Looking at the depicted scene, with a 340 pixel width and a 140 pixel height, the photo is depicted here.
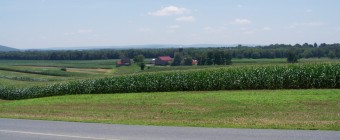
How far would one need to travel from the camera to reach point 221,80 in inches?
1105

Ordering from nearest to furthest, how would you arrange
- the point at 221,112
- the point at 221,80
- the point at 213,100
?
1. the point at 221,112
2. the point at 213,100
3. the point at 221,80

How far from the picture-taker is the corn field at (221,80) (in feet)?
83.5

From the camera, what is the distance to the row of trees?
169 ft

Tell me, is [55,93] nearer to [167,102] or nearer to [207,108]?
[167,102]

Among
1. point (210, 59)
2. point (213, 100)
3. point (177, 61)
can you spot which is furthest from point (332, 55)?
point (213, 100)

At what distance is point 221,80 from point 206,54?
2915 cm

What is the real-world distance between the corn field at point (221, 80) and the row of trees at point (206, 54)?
2095 centimetres

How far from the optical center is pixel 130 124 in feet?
47.1

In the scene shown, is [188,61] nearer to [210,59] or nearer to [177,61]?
[177,61]

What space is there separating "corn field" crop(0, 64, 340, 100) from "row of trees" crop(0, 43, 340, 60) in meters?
21.0

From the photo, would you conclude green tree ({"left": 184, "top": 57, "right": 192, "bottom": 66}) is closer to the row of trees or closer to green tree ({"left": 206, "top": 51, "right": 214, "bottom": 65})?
the row of trees

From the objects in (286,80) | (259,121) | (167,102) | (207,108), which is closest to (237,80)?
(286,80)

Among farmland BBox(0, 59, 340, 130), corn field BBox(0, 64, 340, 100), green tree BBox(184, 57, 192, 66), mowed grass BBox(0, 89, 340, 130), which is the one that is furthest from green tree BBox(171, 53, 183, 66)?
mowed grass BBox(0, 89, 340, 130)

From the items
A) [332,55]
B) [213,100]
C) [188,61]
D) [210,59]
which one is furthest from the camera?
[188,61]
